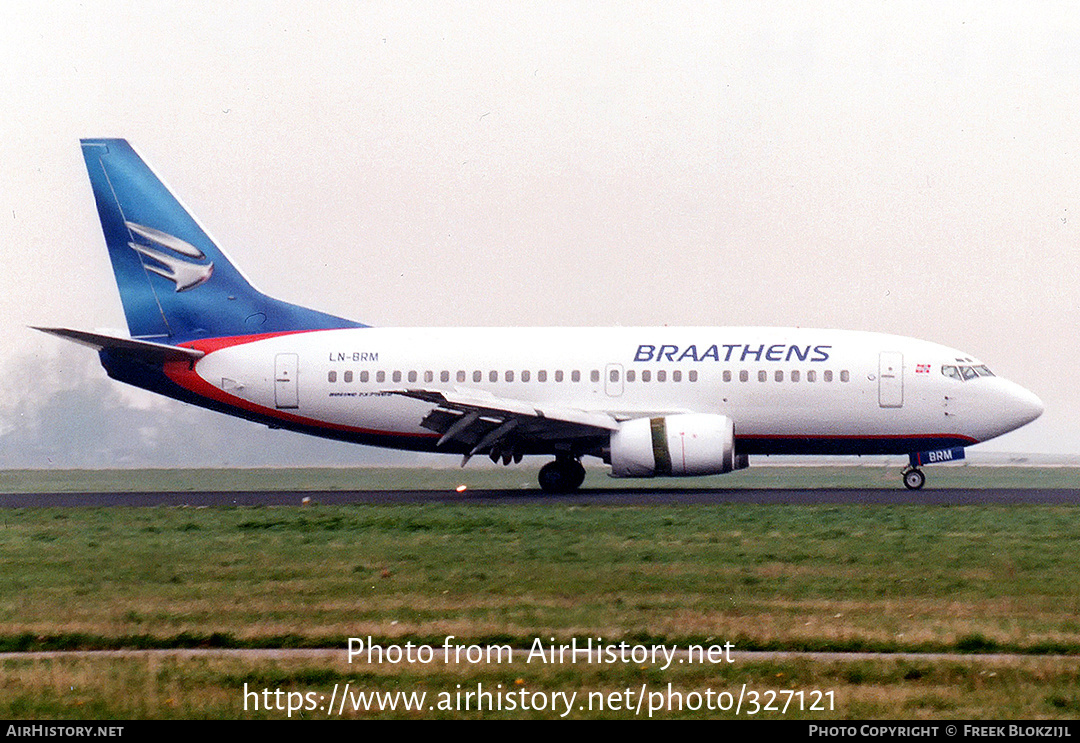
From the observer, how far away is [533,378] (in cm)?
3450

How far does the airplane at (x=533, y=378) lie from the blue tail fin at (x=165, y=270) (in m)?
0.05

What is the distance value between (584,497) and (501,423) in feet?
8.77

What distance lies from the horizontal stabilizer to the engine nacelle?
1166 centimetres

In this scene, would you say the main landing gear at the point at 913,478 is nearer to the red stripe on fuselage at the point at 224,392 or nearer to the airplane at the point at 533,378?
the airplane at the point at 533,378

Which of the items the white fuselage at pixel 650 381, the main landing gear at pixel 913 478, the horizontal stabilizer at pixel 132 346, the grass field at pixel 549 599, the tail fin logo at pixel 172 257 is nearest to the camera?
the grass field at pixel 549 599

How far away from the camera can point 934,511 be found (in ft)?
84.1

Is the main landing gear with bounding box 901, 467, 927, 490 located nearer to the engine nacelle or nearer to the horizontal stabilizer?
the engine nacelle

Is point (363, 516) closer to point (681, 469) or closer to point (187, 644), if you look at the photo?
point (681, 469)

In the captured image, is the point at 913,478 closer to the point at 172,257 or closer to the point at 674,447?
the point at 674,447

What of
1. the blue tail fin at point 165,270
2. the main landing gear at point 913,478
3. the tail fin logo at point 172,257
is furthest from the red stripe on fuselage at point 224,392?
the main landing gear at point 913,478

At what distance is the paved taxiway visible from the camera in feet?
95.7

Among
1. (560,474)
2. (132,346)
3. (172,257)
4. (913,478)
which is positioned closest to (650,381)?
(560,474)

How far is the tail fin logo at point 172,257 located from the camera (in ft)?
120
